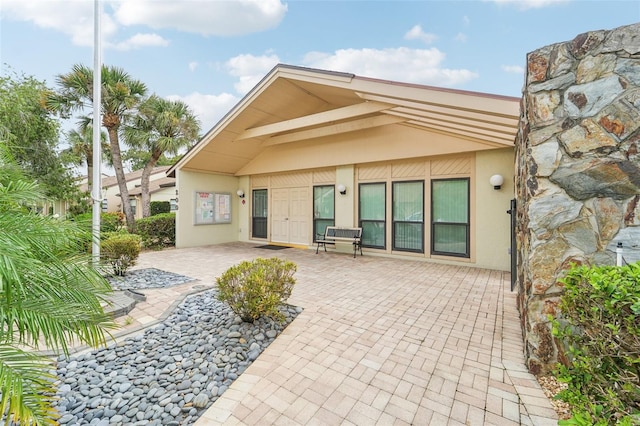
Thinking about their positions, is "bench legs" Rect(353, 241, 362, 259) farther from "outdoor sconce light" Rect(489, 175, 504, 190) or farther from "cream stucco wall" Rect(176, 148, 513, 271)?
"outdoor sconce light" Rect(489, 175, 504, 190)

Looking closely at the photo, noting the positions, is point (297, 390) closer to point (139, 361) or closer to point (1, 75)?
point (139, 361)

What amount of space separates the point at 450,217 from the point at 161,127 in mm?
12113

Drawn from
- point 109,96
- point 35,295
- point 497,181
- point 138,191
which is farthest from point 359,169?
point 138,191

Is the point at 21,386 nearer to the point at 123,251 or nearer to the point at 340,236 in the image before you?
the point at 123,251

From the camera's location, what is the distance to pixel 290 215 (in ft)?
32.8

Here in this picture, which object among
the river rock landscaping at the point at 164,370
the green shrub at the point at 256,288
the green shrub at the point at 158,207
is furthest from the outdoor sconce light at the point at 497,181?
the green shrub at the point at 158,207

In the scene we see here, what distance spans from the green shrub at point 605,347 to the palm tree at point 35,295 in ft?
8.85

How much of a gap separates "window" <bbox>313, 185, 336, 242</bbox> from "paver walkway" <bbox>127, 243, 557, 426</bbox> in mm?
4232

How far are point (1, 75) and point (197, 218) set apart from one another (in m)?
7.25

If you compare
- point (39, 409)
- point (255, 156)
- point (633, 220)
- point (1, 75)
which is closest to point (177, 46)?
point (255, 156)

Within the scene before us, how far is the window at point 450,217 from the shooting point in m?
6.77

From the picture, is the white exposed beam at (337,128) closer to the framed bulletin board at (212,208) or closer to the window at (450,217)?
the window at (450,217)

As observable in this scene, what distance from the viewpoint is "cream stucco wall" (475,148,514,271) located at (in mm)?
6234

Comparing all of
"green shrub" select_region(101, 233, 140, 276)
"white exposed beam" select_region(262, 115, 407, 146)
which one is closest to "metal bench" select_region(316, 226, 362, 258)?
"white exposed beam" select_region(262, 115, 407, 146)
